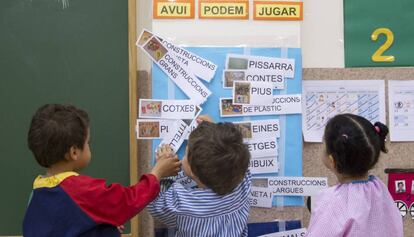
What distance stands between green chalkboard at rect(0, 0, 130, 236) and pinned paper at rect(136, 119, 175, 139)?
0.42 ft

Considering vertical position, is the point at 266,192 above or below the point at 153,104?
below

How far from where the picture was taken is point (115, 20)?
1.64 metres

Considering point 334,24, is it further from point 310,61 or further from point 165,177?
point 165,177

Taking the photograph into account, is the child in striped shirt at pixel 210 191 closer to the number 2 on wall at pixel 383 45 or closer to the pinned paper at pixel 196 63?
the pinned paper at pixel 196 63

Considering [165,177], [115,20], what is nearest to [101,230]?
[165,177]

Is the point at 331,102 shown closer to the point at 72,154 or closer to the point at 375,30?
the point at 375,30

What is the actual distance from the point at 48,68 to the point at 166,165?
0.57 metres

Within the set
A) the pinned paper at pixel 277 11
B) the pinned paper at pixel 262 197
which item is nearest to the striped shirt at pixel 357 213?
the pinned paper at pixel 262 197

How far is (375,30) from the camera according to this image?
1.75 m

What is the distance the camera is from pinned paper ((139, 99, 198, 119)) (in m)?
1.60

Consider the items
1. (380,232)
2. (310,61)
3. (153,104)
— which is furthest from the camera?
(310,61)

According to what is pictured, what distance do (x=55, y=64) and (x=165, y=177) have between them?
1.88 ft

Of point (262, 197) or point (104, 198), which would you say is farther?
point (262, 197)

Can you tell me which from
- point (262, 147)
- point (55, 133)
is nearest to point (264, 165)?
point (262, 147)
